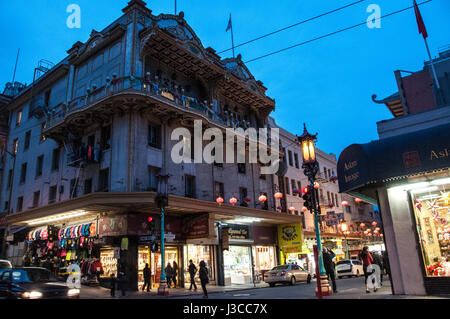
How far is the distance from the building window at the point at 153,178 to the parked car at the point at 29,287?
36.1 feet

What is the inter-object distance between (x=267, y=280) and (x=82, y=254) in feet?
41.8

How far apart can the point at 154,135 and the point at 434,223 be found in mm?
17712

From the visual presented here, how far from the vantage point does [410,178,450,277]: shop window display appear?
1159 centimetres

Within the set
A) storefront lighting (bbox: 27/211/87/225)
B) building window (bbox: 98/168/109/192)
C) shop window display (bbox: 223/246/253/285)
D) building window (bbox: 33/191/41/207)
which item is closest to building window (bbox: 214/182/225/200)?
shop window display (bbox: 223/246/253/285)

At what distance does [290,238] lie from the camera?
3200 cm

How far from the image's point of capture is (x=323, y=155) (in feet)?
157

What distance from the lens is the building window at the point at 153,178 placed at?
→ 22384 mm

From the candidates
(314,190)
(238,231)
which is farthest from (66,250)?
(314,190)

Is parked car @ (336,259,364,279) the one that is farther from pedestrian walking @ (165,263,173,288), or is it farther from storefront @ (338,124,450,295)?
storefront @ (338,124,450,295)

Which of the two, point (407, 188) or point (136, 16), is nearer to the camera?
point (407, 188)

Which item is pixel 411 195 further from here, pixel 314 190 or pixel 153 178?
pixel 153 178

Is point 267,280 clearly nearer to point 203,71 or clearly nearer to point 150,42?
point 203,71
